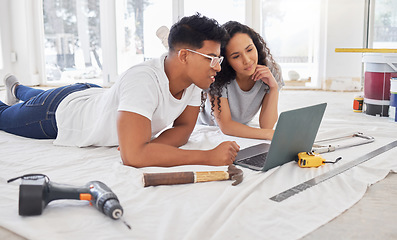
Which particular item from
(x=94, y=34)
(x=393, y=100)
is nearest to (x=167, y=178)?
(x=393, y=100)

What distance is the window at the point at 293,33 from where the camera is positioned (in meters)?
4.98

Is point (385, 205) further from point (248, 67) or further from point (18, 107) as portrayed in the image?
point (18, 107)

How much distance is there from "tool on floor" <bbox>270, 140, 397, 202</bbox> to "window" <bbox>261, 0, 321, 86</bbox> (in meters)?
3.08

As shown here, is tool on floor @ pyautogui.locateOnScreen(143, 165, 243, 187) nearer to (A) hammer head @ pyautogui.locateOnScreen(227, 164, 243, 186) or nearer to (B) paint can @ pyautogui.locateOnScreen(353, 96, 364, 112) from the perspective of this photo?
(A) hammer head @ pyautogui.locateOnScreen(227, 164, 243, 186)

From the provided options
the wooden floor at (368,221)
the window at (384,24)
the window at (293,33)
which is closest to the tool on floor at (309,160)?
the wooden floor at (368,221)

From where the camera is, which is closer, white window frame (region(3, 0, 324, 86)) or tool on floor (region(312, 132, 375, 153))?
tool on floor (region(312, 132, 375, 153))

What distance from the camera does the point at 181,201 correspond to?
55.7 inches

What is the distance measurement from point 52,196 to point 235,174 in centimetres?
64

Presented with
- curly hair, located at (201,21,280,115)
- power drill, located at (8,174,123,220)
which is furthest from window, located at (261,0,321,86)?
power drill, located at (8,174,123,220)

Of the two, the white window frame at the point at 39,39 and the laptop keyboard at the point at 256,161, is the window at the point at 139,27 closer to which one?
the white window frame at the point at 39,39

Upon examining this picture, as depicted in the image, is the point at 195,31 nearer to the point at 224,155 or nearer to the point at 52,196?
the point at 224,155

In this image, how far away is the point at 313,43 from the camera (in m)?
5.01

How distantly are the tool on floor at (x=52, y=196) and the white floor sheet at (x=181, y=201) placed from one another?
3 cm

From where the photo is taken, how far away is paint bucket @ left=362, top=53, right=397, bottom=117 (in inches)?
121
